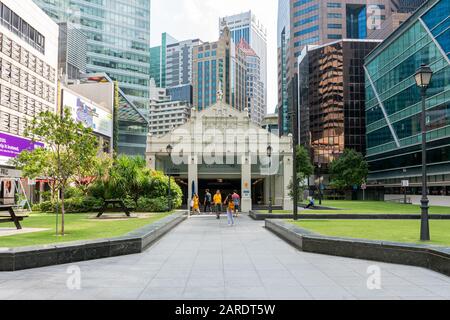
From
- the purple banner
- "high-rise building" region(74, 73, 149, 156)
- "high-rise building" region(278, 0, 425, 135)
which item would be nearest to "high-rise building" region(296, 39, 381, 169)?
"high-rise building" region(278, 0, 425, 135)

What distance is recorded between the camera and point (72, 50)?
99.7 metres

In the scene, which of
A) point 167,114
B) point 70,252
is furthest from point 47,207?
point 167,114

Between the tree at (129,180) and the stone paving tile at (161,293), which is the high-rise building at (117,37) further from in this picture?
the stone paving tile at (161,293)

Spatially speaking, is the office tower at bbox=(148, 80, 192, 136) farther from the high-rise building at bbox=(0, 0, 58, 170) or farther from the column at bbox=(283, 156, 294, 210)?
the column at bbox=(283, 156, 294, 210)

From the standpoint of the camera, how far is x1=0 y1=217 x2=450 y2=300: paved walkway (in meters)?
6.91

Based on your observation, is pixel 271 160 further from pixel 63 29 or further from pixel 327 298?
pixel 63 29

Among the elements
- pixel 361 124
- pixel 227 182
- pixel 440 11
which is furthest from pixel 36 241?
pixel 361 124

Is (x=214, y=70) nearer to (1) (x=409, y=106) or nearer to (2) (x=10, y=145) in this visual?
(1) (x=409, y=106)

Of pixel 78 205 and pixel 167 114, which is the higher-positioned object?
pixel 167 114

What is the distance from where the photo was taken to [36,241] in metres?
11.5

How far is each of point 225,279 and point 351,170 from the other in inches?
2458

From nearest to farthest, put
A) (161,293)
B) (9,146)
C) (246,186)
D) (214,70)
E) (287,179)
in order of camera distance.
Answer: (161,293)
(246,186)
(287,179)
(9,146)
(214,70)

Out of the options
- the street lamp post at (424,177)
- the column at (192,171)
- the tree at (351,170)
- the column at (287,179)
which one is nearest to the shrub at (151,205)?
the column at (192,171)

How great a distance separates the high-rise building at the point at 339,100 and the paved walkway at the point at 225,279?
76345mm
